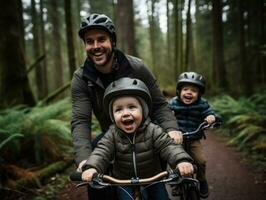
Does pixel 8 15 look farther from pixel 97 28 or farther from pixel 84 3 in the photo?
pixel 84 3

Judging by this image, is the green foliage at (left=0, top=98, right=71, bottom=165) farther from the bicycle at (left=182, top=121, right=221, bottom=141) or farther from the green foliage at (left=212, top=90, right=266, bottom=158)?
the green foliage at (left=212, top=90, right=266, bottom=158)

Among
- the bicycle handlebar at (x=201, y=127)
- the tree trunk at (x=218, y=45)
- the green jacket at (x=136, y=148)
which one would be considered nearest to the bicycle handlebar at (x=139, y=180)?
the green jacket at (x=136, y=148)

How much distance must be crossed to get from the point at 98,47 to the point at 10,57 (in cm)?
583

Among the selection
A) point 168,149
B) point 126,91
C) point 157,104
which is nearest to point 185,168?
point 168,149

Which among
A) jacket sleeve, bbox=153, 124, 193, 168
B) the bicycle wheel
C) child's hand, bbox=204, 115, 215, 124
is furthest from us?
child's hand, bbox=204, 115, 215, 124

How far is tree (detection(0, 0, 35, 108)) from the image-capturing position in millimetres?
8773

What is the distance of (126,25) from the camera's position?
13758 mm

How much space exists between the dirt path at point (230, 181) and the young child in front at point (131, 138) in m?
3.49

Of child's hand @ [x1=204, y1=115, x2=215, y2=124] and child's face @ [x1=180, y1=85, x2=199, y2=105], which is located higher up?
child's face @ [x1=180, y1=85, x2=199, y2=105]

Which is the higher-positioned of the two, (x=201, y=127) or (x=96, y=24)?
(x=96, y=24)

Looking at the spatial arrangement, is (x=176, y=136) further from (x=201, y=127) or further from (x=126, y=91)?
(x=201, y=127)

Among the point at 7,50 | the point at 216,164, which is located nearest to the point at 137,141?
the point at 216,164

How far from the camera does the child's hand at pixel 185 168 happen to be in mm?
2908

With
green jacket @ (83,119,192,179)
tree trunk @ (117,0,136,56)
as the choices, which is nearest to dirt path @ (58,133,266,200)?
green jacket @ (83,119,192,179)
